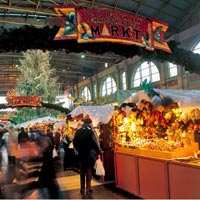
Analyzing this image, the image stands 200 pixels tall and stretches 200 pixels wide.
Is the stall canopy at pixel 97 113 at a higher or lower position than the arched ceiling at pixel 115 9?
lower

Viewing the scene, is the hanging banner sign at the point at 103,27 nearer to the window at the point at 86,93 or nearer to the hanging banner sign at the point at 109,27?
the hanging banner sign at the point at 109,27

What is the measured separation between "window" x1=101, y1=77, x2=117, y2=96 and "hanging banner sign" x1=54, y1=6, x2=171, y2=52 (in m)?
20.0

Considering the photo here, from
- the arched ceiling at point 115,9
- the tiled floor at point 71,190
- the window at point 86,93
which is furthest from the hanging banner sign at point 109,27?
the window at point 86,93

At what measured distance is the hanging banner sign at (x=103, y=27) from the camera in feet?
17.6

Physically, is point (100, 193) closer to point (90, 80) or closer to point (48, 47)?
point (48, 47)

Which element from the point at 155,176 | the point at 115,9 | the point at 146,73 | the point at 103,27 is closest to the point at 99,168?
the point at 155,176

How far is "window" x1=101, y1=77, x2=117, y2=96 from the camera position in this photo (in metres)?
26.5

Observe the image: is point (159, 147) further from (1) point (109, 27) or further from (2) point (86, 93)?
(2) point (86, 93)

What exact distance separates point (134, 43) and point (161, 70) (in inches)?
542

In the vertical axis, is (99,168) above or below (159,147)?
below

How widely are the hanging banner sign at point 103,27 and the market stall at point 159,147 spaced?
1226 millimetres

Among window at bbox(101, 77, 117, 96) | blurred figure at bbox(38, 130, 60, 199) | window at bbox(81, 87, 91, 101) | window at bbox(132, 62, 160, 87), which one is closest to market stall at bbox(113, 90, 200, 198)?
blurred figure at bbox(38, 130, 60, 199)

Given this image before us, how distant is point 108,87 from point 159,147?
22.4 m

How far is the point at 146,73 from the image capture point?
21.0 meters
